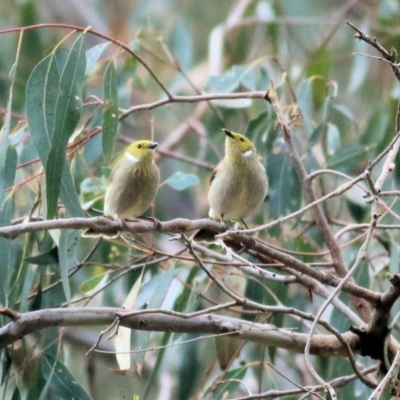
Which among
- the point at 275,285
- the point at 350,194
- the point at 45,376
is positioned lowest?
the point at 45,376

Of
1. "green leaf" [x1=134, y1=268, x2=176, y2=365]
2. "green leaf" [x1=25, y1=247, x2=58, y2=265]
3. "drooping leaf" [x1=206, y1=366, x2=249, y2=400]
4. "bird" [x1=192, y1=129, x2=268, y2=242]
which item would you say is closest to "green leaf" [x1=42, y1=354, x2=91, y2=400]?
"green leaf" [x1=134, y1=268, x2=176, y2=365]

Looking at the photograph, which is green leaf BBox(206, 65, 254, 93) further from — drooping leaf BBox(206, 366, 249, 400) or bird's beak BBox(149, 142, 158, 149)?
drooping leaf BBox(206, 366, 249, 400)

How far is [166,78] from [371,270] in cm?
446

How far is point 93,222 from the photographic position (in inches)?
87.7

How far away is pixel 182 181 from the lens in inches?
130

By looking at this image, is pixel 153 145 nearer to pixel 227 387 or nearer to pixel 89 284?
pixel 89 284

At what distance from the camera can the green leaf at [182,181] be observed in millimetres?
3266

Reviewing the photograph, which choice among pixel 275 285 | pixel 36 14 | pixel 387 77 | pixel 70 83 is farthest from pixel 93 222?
pixel 387 77

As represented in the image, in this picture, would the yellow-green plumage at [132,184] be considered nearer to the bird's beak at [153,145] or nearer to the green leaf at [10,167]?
the bird's beak at [153,145]

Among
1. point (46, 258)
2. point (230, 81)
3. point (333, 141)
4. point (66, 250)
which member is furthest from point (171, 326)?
point (230, 81)

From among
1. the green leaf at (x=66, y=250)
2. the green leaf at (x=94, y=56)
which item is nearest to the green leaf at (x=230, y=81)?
the green leaf at (x=94, y=56)

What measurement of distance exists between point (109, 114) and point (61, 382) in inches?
39.5

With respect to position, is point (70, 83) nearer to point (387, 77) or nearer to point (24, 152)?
point (24, 152)

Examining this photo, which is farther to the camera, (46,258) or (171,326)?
(46,258)
